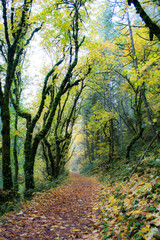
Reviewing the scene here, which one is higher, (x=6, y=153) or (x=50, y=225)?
(x=6, y=153)

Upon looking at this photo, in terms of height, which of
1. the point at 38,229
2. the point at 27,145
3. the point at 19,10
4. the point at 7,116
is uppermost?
the point at 19,10

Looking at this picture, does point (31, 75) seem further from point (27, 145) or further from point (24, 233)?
point (24, 233)

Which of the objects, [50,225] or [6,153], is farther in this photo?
[6,153]

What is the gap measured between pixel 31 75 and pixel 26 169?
7.90 meters

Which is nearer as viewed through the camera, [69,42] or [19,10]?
[19,10]

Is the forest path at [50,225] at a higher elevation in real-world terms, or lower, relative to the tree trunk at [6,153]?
lower

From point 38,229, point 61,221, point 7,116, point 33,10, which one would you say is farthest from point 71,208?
point 33,10

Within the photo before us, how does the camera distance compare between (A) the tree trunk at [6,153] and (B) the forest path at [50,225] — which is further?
(A) the tree trunk at [6,153]

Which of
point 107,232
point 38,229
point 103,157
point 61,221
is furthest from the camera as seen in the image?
point 103,157

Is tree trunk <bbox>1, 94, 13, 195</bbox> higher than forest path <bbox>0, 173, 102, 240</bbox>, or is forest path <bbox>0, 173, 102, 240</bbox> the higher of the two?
tree trunk <bbox>1, 94, 13, 195</bbox>

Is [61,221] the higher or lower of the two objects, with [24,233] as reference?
lower

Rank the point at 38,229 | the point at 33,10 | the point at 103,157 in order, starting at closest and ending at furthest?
the point at 38,229
the point at 33,10
the point at 103,157

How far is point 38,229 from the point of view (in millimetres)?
3398

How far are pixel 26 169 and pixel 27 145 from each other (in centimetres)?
119
